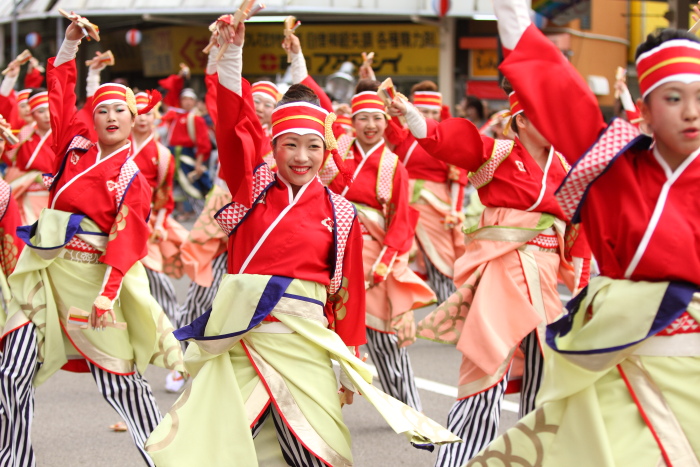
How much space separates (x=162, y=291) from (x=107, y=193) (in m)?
2.86

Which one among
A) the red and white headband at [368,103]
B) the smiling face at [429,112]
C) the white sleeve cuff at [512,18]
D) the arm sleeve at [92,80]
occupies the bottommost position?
the smiling face at [429,112]

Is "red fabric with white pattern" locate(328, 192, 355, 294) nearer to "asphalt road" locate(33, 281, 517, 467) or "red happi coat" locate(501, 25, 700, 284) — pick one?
"red happi coat" locate(501, 25, 700, 284)

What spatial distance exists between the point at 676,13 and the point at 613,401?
7767 millimetres

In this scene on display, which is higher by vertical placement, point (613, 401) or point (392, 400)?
point (613, 401)

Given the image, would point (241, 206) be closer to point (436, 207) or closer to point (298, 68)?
point (298, 68)

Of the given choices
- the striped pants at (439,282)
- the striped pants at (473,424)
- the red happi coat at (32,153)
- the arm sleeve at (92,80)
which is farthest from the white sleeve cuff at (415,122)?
the red happi coat at (32,153)

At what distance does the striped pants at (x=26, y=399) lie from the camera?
171 inches

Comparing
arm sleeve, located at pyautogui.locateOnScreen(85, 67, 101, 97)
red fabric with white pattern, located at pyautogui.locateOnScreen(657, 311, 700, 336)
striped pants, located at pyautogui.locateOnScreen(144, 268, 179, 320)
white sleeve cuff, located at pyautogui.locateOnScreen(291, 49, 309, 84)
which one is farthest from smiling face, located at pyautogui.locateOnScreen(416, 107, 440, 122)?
red fabric with white pattern, located at pyautogui.locateOnScreen(657, 311, 700, 336)

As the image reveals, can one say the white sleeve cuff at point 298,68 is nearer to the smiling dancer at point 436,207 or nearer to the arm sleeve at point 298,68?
the arm sleeve at point 298,68

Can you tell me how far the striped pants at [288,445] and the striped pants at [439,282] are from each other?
4506 mm

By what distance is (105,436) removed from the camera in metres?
5.56

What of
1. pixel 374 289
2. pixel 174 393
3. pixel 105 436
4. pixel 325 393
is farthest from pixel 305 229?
pixel 174 393

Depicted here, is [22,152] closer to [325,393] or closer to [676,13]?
[325,393]

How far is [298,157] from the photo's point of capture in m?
3.67
